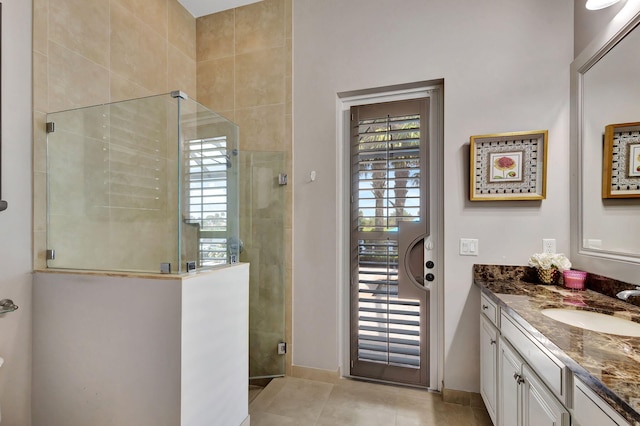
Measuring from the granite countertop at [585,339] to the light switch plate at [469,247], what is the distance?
245 mm

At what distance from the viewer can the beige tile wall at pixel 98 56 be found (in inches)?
64.4

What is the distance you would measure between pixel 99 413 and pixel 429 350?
6.99 ft

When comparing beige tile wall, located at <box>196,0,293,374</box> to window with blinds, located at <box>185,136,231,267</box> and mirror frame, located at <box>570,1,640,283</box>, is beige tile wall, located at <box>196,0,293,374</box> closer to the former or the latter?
window with blinds, located at <box>185,136,231,267</box>

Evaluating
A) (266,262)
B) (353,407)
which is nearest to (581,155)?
(353,407)

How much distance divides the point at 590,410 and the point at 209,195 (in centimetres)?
179

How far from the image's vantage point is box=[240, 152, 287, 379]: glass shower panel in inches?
102

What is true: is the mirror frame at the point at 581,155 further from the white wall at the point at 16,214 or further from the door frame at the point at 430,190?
the white wall at the point at 16,214


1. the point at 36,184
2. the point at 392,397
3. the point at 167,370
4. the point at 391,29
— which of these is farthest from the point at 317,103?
the point at 392,397

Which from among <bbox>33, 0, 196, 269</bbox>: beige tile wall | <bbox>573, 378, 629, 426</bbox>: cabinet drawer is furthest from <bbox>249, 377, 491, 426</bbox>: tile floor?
<bbox>33, 0, 196, 269</bbox>: beige tile wall

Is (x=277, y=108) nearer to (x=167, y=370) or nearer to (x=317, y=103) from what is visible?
(x=317, y=103)

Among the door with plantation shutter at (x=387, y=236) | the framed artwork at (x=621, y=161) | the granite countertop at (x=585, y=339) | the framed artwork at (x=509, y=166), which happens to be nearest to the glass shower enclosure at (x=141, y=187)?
the door with plantation shutter at (x=387, y=236)

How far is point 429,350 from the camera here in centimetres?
233

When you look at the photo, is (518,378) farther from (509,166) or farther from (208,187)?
(208,187)

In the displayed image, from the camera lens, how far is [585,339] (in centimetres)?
103
